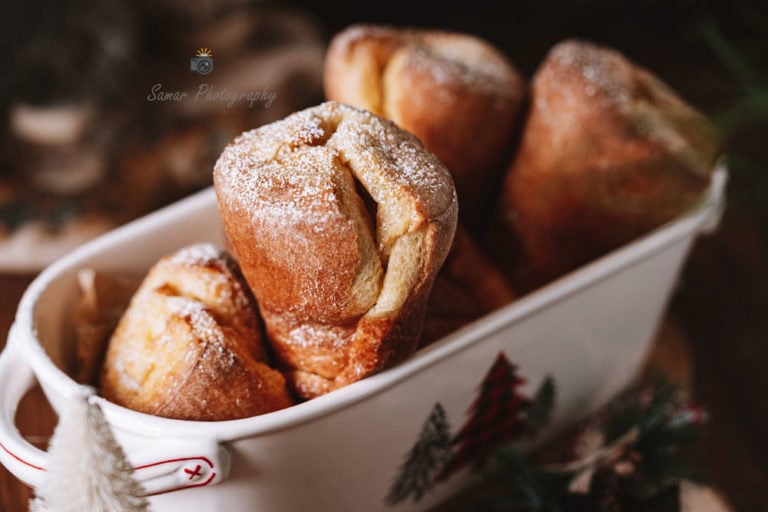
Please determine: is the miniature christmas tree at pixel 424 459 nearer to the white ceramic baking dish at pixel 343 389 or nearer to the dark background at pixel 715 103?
the white ceramic baking dish at pixel 343 389

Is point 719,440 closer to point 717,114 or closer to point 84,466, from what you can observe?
point 717,114

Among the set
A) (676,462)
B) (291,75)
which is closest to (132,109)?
(291,75)

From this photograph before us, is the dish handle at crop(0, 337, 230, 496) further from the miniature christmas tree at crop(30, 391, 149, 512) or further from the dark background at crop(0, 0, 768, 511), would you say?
the dark background at crop(0, 0, 768, 511)

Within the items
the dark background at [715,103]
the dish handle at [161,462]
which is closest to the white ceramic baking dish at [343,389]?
the dish handle at [161,462]

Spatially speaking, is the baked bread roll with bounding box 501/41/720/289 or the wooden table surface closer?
the baked bread roll with bounding box 501/41/720/289

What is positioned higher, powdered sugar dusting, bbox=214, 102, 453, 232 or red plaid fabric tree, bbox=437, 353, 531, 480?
powdered sugar dusting, bbox=214, 102, 453, 232

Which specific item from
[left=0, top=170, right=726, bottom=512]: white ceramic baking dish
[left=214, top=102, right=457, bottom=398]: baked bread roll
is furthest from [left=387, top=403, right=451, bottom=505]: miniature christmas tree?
[left=214, top=102, right=457, bottom=398]: baked bread roll

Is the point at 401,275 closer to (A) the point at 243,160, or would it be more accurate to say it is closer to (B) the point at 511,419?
(A) the point at 243,160
